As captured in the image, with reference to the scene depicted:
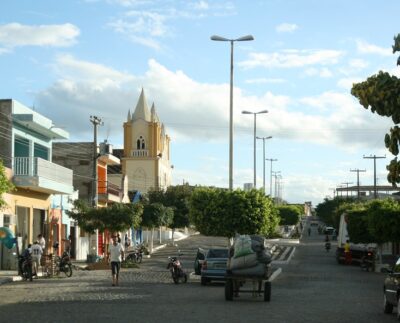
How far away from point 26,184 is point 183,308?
72.8 feet

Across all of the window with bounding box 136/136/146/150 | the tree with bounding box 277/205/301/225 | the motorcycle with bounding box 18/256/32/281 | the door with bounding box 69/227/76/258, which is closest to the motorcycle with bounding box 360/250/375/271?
the door with bounding box 69/227/76/258

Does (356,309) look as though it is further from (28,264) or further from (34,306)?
(28,264)

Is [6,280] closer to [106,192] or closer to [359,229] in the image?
[359,229]

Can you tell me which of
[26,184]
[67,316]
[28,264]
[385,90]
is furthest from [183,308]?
[26,184]

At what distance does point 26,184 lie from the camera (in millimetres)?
41125

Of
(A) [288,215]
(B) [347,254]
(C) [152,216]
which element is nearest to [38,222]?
(B) [347,254]

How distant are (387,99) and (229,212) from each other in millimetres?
32415

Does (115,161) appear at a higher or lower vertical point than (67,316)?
higher

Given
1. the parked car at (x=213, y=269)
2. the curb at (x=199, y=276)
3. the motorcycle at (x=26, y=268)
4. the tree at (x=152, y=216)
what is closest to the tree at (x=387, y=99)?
the parked car at (x=213, y=269)

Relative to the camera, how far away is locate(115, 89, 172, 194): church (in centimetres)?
12462

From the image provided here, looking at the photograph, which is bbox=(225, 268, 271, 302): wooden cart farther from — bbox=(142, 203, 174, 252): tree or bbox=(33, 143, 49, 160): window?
bbox=(142, 203, 174, 252): tree

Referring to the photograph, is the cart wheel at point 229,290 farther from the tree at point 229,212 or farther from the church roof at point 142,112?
the church roof at point 142,112

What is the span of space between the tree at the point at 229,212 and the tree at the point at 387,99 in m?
31.6

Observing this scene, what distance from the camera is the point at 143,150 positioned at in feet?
413
